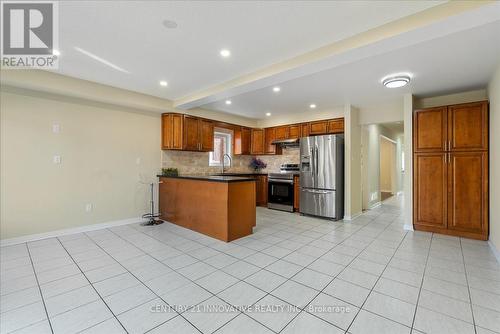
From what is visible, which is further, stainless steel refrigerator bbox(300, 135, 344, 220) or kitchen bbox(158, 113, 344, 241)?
stainless steel refrigerator bbox(300, 135, 344, 220)

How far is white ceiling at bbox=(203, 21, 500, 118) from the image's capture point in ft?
8.22

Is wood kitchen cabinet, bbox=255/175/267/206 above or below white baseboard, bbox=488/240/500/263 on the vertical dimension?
above

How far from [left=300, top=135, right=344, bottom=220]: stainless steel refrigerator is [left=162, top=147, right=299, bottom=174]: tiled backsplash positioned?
3.98 ft

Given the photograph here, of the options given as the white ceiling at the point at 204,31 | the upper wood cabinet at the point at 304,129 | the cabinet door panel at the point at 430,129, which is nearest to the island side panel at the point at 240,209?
the white ceiling at the point at 204,31

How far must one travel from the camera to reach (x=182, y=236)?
3.72m

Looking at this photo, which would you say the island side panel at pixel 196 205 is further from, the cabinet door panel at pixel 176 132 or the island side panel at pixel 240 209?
the cabinet door panel at pixel 176 132

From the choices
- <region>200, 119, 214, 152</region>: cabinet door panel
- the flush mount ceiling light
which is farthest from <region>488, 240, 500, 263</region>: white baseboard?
<region>200, 119, 214, 152</region>: cabinet door panel

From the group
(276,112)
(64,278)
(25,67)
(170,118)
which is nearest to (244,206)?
(64,278)

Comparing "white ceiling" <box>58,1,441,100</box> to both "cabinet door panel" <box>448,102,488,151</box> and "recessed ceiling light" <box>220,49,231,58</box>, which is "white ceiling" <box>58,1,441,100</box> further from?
"cabinet door panel" <box>448,102,488,151</box>

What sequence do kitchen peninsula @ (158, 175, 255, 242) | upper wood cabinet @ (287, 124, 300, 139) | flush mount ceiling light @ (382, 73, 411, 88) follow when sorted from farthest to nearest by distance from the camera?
upper wood cabinet @ (287, 124, 300, 139) < kitchen peninsula @ (158, 175, 255, 242) < flush mount ceiling light @ (382, 73, 411, 88)

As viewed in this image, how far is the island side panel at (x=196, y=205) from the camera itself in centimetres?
350

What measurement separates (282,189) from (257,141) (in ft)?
5.84

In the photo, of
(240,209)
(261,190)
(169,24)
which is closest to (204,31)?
(169,24)

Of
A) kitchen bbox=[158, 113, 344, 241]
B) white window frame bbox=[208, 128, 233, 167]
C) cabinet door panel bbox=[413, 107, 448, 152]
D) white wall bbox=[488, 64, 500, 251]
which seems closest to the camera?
white wall bbox=[488, 64, 500, 251]
